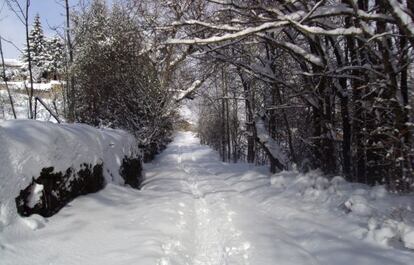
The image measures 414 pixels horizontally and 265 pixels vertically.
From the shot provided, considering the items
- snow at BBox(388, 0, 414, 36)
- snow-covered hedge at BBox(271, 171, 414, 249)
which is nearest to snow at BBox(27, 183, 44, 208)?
snow-covered hedge at BBox(271, 171, 414, 249)

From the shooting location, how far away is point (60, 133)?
696 cm

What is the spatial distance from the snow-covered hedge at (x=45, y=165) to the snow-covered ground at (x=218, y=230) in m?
0.24

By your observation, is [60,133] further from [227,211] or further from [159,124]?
[159,124]

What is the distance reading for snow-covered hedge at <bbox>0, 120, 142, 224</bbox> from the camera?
17.4 feet

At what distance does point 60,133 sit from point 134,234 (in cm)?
212

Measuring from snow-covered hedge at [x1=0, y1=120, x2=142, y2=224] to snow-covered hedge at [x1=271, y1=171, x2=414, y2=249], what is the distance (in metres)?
4.20

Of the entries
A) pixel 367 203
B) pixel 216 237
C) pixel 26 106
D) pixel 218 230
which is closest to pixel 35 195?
pixel 216 237

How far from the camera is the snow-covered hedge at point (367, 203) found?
5.64 m

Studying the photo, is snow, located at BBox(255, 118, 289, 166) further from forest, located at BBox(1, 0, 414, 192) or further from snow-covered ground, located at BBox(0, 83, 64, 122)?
snow-covered ground, located at BBox(0, 83, 64, 122)

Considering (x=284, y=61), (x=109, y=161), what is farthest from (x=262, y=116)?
(x=109, y=161)

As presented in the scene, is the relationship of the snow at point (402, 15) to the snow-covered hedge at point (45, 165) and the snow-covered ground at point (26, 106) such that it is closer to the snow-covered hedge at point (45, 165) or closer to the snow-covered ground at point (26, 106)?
the snow-covered hedge at point (45, 165)

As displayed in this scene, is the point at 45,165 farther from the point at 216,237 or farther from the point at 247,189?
the point at 247,189

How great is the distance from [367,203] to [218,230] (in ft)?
8.12

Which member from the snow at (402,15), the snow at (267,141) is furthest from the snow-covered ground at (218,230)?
the snow at (267,141)
